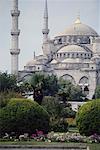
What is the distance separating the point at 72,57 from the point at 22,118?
141ft

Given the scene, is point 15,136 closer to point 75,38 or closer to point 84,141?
point 84,141

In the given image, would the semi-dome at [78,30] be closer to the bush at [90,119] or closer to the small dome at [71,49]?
the small dome at [71,49]

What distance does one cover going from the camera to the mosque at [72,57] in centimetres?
5269

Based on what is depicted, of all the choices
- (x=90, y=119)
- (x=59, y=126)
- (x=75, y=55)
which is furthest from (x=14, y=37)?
(x=90, y=119)

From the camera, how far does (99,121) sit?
41.9ft

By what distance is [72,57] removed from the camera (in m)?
55.4

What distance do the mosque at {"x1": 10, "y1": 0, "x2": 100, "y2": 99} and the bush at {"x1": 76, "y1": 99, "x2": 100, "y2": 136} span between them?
3302 cm

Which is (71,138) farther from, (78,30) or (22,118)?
(78,30)

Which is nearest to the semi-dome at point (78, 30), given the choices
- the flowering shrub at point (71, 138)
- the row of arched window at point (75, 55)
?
the row of arched window at point (75, 55)

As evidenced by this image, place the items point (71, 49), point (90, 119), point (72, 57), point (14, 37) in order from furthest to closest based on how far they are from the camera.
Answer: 1. point (71, 49)
2. point (72, 57)
3. point (14, 37)
4. point (90, 119)

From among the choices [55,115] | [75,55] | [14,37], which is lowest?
[55,115]

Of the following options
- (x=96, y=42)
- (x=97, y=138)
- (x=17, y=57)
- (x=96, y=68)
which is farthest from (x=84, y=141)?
(x=96, y=42)

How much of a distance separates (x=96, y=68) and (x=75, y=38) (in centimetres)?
849

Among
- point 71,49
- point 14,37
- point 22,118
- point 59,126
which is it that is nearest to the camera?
point 22,118
